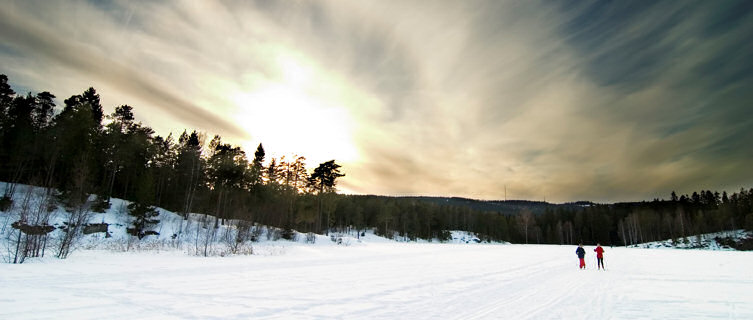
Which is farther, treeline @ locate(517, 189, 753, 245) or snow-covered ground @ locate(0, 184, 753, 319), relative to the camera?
treeline @ locate(517, 189, 753, 245)

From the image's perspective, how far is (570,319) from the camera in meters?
7.85

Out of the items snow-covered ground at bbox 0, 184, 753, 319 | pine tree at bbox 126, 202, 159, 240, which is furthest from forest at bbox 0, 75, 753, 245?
snow-covered ground at bbox 0, 184, 753, 319

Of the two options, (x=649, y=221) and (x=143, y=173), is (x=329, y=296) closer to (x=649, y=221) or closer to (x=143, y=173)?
(x=143, y=173)

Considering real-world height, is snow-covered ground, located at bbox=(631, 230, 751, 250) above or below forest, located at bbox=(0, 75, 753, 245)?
below

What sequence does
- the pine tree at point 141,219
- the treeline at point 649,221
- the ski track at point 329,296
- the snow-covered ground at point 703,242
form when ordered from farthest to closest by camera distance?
the treeline at point 649,221
the snow-covered ground at point 703,242
the pine tree at point 141,219
the ski track at point 329,296

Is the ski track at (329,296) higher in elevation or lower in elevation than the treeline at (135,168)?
lower

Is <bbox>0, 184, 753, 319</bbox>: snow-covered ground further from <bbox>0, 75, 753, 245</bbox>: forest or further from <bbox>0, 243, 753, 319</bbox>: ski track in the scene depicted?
<bbox>0, 75, 753, 245</bbox>: forest

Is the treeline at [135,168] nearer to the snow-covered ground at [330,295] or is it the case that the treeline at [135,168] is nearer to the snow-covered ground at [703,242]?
the snow-covered ground at [330,295]

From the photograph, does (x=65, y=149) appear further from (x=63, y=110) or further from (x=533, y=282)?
(x=533, y=282)

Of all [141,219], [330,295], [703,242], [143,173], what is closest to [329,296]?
[330,295]

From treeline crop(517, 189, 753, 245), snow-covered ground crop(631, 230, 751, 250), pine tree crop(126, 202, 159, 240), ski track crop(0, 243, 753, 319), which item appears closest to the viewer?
ski track crop(0, 243, 753, 319)

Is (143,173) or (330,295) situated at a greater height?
(143,173)

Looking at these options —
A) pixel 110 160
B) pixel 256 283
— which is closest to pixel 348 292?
pixel 256 283

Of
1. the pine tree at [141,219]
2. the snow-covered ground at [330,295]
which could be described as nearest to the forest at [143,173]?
the pine tree at [141,219]
